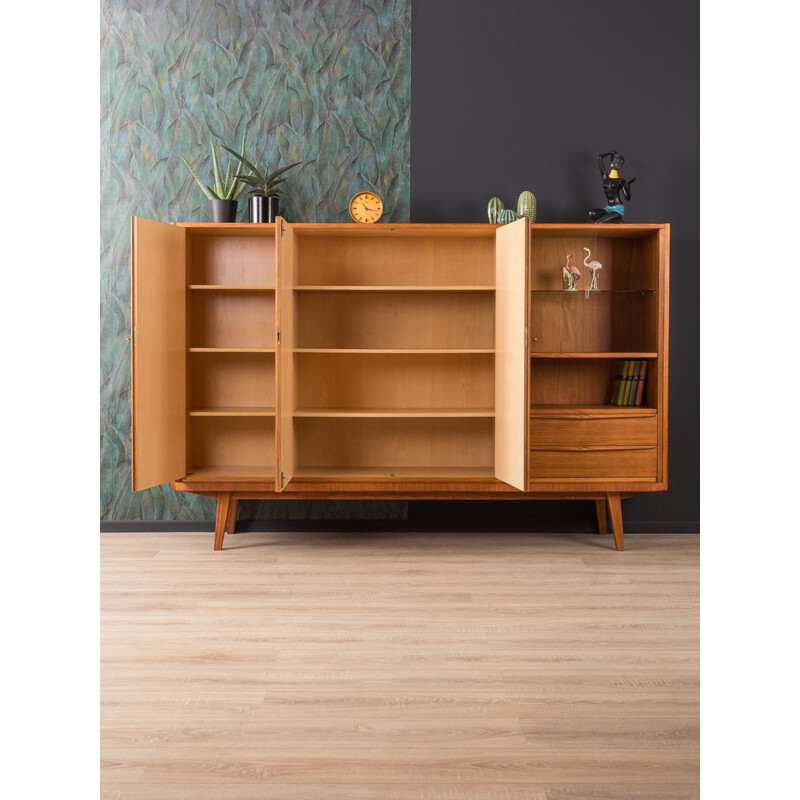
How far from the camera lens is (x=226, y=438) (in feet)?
13.5

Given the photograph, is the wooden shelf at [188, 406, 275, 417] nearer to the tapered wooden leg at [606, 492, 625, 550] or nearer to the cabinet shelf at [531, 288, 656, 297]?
the cabinet shelf at [531, 288, 656, 297]

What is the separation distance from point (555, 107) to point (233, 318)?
86.0 inches

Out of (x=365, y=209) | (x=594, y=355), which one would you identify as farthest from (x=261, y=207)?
(x=594, y=355)

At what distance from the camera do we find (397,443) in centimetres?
411

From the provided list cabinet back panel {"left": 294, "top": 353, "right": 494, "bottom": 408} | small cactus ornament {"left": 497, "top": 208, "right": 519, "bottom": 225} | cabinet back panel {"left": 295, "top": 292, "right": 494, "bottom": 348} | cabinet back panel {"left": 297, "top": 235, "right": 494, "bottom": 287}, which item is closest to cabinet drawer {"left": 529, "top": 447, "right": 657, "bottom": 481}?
cabinet back panel {"left": 294, "top": 353, "right": 494, "bottom": 408}

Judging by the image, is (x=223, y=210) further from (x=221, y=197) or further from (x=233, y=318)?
(x=233, y=318)

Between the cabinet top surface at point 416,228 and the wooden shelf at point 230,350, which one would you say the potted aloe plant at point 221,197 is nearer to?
the cabinet top surface at point 416,228

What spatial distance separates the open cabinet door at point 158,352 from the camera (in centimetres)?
333

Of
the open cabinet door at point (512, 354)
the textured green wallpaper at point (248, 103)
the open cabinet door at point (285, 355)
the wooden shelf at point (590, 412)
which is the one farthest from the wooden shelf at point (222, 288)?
the wooden shelf at point (590, 412)

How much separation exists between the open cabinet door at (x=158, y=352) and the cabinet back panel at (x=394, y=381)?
702mm
